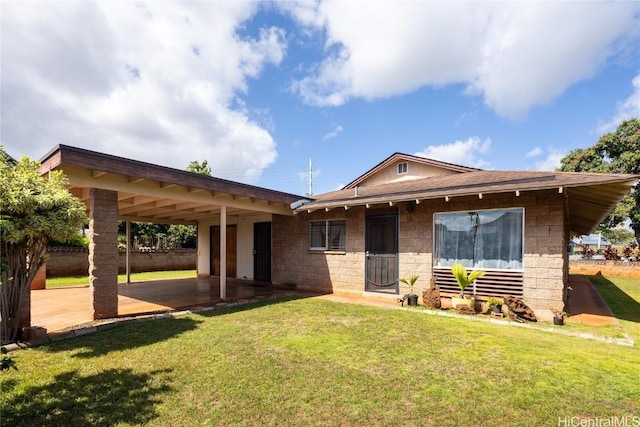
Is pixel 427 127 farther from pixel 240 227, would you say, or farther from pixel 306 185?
pixel 306 185

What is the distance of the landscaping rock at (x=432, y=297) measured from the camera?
8.12 m

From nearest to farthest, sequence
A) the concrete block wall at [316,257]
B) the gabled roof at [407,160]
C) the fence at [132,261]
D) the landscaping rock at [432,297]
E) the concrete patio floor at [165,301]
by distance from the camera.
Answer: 1. the concrete patio floor at [165,301]
2. the landscaping rock at [432,297]
3. the concrete block wall at [316,257]
4. the gabled roof at [407,160]
5. the fence at [132,261]

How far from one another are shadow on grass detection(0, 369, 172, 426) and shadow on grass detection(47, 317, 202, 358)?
943 mm

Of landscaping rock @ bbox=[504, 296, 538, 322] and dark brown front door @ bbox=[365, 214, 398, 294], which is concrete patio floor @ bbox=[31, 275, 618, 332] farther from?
landscaping rock @ bbox=[504, 296, 538, 322]

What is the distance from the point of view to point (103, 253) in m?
6.24

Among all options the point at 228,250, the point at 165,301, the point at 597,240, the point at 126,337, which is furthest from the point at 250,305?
the point at 597,240

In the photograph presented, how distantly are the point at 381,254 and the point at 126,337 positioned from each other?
23.0 feet

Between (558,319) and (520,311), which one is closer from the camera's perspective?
(558,319)

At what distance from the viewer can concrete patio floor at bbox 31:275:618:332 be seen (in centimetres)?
668

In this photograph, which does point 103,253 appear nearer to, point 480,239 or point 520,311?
point 480,239

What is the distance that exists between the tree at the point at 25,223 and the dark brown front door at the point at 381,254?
7534 mm

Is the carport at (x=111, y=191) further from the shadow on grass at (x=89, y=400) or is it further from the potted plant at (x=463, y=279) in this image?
the potted plant at (x=463, y=279)

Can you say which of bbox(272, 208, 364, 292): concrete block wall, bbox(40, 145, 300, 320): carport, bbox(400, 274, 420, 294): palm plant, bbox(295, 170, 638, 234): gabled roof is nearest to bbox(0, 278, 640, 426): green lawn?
bbox(40, 145, 300, 320): carport

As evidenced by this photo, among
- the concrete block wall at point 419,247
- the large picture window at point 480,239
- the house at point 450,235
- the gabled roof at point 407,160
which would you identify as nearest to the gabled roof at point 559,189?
the house at point 450,235
